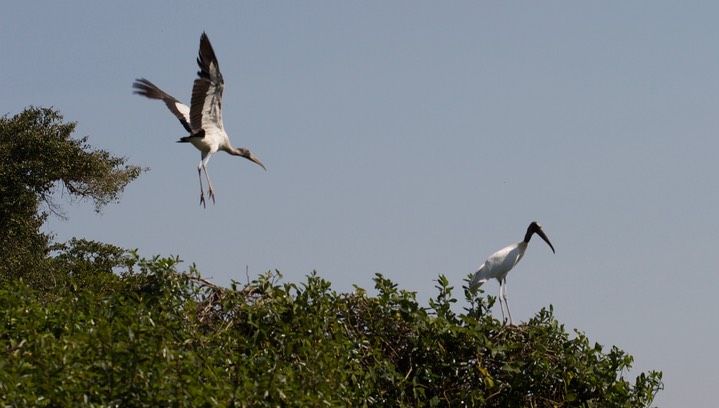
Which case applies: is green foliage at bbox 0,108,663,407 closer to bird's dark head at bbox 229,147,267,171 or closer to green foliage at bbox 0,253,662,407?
green foliage at bbox 0,253,662,407

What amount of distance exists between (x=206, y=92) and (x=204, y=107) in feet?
1.21

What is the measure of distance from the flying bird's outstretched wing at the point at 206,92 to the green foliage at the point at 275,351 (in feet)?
18.3

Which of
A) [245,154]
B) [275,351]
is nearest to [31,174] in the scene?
[245,154]

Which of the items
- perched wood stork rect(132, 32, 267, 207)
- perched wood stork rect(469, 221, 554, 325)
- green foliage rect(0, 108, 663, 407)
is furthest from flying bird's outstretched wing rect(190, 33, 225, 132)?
green foliage rect(0, 108, 663, 407)

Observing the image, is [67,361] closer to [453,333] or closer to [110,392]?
[110,392]

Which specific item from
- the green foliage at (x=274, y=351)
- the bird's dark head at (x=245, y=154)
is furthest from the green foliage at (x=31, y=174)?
the green foliage at (x=274, y=351)

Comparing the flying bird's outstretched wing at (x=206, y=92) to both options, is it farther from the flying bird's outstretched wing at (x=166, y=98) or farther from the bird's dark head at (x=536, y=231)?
the bird's dark head at (x=536, y=231)

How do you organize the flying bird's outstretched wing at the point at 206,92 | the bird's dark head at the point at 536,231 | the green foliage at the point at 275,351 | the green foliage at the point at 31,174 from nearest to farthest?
the green foliage at the point at 275,351 < the flying bird's outstretched wing at the point at 206,92 < the bird's dark head at the point at 536,231 < the green foliage at the point at 31,174

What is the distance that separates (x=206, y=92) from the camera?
14.5 m

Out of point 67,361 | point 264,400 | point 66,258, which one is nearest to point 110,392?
point 67,361

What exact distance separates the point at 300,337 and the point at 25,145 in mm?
18646

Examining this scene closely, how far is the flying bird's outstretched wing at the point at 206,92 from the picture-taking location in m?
14.2

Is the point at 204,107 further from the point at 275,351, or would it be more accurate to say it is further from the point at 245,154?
the point at 275,351

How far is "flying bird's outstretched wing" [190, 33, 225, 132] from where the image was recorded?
1424 centimetres
